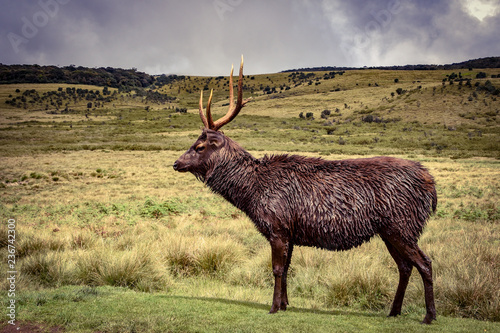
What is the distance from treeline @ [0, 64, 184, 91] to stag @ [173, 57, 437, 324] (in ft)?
442

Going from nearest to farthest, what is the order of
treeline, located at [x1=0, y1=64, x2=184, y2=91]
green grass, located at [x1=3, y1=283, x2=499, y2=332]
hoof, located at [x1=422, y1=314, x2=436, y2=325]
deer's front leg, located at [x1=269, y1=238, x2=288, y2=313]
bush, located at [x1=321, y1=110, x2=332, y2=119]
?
green grass, located at [x1=3, y1=283, x2=499, y2=332] < hoof, located at [x1=422, y1=314, x2=436, y2=325] < deer's front leg, located at [x1=269, y1=238, x2=288, y2=313] < bush, located at [x1=321, y1=110, x2=332, y2=119] < treeline, located at [x1=0, y1=64, x2=184, y2=91]

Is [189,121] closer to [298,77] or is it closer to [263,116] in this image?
[263,116]

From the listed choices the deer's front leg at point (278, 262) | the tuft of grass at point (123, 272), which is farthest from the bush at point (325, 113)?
the deer's front leg at point (278, 262)

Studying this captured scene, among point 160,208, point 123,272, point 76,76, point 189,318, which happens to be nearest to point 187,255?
point 123,272

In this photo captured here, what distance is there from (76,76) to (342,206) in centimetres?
16031

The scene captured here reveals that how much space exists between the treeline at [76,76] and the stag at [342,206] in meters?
135

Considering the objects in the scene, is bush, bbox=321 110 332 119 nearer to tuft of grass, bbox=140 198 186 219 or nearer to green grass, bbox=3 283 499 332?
tuft of grass, bbox=140 198 186 219

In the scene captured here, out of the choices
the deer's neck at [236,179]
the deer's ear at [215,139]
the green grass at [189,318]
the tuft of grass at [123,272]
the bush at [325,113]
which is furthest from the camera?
the bush at [325,113]

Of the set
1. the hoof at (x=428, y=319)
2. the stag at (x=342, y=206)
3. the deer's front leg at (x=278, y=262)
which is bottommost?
the hoof at (x=428, y=319)

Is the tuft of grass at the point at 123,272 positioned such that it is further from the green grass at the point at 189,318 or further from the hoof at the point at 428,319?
the hoof at the point at 428,319

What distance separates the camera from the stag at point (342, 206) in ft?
15.4

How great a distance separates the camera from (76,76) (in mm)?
143250

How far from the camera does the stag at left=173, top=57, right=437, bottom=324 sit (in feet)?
15.4

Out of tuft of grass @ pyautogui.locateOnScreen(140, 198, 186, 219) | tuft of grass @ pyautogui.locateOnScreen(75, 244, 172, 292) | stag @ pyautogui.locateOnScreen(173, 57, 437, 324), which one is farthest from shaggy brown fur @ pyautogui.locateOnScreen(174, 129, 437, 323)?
tuft of grass @ pyautogui.locateOnScreen(140, 198, 186, 219)
